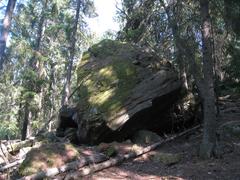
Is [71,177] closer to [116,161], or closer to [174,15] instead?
[116,161]

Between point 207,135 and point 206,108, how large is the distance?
903 millimetres

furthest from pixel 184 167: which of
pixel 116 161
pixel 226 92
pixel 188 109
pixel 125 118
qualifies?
pixel 226 92

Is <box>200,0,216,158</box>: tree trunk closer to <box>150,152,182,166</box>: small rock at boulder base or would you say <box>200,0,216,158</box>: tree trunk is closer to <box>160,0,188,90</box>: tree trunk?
<box>150,152,182,166</box>: small rock at boulder base

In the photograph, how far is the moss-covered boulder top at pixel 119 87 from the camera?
13172mm

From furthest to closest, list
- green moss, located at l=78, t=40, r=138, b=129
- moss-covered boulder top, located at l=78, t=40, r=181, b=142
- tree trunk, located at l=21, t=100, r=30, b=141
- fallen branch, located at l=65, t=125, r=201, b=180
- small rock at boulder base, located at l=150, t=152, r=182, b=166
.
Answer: tree trunk, located at l=21, t=100, r=30, b=141, green moss, located at l=78, t=40, r=138, b=129, moss-covered boulder top, located at l=78, t=40, r=181, b=142, small rock at boulder base, located at l=150, t=152, r=182, b=166, fallen branch, located at l=65, t=125, r=201, b=180

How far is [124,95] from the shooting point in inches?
539

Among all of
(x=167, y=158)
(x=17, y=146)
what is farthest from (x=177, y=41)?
(x=17, y=146)

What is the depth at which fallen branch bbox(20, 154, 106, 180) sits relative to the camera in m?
9.38

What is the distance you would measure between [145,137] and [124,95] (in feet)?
6.08

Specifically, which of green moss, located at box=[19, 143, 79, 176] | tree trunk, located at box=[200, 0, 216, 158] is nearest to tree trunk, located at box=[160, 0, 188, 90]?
tree trunk, located at box=[200, 0, 216, 158]

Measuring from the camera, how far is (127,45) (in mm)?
16281

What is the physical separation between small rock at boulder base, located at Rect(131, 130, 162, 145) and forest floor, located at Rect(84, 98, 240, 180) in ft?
2.77

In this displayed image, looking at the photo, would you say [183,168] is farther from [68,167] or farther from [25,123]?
[25,123]

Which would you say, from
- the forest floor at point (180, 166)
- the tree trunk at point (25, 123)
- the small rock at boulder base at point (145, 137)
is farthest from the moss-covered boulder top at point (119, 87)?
the tree trunk at point (25, 123)
